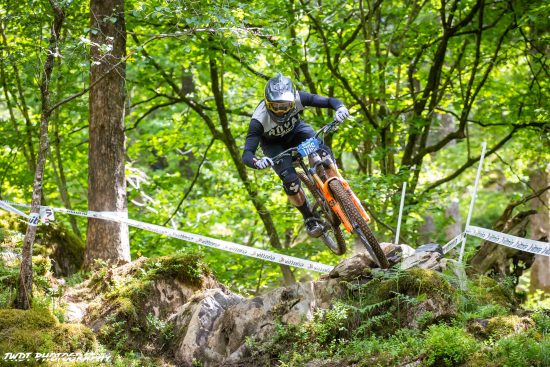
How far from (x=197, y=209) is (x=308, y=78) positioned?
4759 mm

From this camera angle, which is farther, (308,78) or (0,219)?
(308,78)

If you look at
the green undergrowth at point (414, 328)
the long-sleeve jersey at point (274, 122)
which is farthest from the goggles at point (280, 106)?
the green undergrowth at point (414, 328)

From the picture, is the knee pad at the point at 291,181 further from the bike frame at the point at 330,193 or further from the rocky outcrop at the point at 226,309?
the rocky outcrop at the point at 226,309

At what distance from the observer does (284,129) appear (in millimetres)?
7605

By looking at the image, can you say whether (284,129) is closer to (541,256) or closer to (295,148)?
(295,148)

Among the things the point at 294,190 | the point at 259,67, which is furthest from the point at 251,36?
the point at 259,67

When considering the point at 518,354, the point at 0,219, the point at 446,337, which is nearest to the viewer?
the point at 518,354

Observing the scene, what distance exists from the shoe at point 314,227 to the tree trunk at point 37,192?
3.22 meters

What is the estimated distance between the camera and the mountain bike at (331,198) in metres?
6.81

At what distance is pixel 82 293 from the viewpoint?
810cm

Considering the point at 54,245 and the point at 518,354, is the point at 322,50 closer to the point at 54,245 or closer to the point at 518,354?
the point at 54,245

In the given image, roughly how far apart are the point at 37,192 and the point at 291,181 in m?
2.93

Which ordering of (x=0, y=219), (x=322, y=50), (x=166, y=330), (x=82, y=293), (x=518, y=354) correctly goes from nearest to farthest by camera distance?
(x=518, y=354) < (x=166, y=330) < (x=82, y=293) < (x=0, y=219) < (x=322, y=50)

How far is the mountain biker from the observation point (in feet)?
23.4
